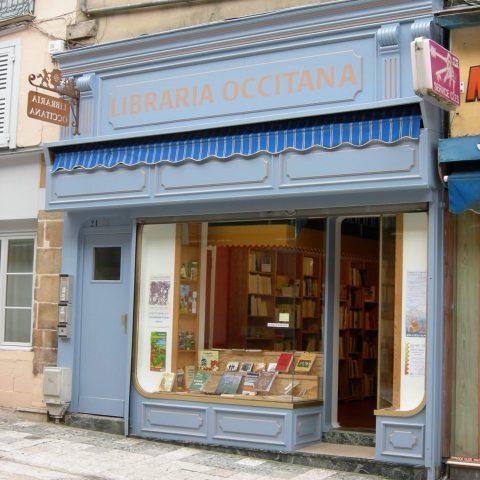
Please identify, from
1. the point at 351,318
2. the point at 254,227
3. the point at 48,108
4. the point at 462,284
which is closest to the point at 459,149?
the point at 462,284

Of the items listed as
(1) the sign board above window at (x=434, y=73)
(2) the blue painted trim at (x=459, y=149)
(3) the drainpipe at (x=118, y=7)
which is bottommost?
(2) the blue painted trim at (x=459, y=149)

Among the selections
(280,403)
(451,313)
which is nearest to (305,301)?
(280,403)

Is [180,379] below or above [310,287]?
below

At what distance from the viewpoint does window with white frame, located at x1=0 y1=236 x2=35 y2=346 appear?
1218 cm

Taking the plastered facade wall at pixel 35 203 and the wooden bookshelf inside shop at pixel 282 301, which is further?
the plastered facade wall at pixel 35 203

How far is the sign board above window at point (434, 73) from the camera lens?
7.63m

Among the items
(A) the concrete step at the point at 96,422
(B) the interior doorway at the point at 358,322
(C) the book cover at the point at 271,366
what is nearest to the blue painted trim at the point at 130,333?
(A) the concrete step at the point at 96,422

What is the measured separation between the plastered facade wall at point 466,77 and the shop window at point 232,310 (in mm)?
2005

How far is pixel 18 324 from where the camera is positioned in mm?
12258

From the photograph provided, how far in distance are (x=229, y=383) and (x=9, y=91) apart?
5505mm

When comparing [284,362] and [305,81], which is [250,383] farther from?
[305,81]

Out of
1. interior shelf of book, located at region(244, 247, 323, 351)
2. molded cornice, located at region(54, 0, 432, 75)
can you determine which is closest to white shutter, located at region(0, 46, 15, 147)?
molded cornice, located at region(54, 0, 432, 75)

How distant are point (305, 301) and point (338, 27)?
10.2 feet

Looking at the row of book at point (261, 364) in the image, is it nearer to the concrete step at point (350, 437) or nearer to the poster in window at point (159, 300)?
the poster in window at point (159, 300)
